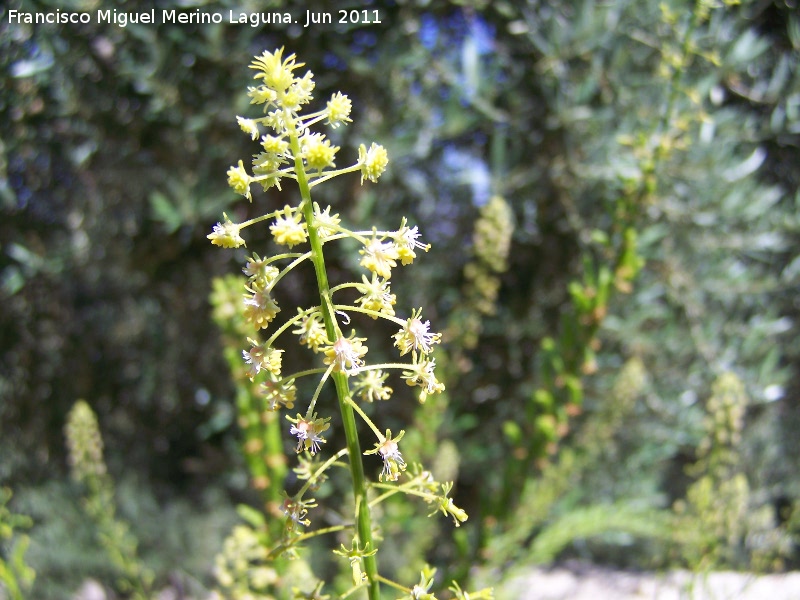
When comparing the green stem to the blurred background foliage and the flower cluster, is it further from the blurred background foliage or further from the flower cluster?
the blurred background foliage

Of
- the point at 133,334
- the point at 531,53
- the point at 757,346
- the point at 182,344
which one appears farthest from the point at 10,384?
the point at 757,346

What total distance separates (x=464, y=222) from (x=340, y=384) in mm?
1616

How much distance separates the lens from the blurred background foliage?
1922 mm

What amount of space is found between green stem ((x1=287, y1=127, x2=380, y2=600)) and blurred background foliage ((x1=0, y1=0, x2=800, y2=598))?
3.00 feet

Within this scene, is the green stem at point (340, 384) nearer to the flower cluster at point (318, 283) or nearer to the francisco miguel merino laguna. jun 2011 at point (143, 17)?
the flower cluster at point (318, 283)

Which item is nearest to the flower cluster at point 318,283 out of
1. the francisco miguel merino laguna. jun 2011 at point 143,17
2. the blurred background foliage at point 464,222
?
the blurred background foliage at point 464,222

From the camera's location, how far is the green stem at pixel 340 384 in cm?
60

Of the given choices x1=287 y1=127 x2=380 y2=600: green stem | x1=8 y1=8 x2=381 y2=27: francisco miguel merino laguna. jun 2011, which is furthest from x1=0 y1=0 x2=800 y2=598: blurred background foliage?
x1=287 y1=127 x2=380 y2=600: green stem

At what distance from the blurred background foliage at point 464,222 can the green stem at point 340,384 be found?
915 mm

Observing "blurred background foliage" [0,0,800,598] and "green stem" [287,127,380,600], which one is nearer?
"green stem" [287,127,380,600]

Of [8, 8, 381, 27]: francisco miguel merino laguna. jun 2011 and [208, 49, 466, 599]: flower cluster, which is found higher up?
[8, 8, 381, 27]: francisco miguel merino laguna. jun 2011

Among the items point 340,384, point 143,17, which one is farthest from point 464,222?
point 340,384

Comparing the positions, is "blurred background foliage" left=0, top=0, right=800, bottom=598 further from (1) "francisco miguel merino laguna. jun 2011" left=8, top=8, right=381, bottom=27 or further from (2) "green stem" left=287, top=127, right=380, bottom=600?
(2) "green stem" left=287, top=127, right=380, bottom=600

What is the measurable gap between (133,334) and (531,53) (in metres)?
1.76
